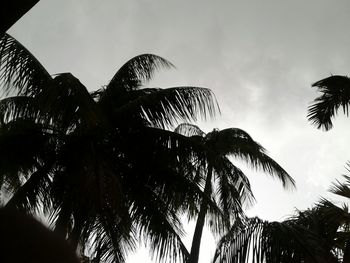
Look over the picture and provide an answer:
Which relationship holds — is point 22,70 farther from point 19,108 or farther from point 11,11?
point 11,11

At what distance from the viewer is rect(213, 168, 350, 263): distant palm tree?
5.96 meters

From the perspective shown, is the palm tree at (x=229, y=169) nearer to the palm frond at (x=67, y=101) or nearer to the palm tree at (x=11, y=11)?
the palm frond at (x=67, y=101)

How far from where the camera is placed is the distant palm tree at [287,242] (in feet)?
19.6

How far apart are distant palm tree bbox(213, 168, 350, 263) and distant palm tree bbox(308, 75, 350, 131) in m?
2.08

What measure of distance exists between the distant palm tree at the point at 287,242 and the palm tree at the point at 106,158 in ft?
7.92

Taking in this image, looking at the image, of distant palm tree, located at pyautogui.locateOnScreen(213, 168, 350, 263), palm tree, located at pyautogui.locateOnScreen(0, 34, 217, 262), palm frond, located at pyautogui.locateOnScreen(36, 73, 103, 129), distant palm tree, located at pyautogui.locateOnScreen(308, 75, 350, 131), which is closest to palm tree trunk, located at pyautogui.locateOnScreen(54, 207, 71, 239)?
palm tree, located at pyautogui.locateOnScreen(0, 34, 217, 262)

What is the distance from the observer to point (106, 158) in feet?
30.5

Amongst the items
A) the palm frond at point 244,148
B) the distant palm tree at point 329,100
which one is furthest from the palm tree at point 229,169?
the distant palm tree at point 329,100

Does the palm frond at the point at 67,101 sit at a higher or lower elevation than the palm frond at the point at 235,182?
lower

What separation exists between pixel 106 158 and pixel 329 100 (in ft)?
16.3

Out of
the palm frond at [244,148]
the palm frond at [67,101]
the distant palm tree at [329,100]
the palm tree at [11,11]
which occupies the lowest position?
the palm tree at [11,11]

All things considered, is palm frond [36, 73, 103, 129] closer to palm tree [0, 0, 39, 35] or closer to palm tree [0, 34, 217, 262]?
palm tree [0, 34, 217, 262]

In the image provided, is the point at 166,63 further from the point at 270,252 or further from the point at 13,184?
the point at 270,252

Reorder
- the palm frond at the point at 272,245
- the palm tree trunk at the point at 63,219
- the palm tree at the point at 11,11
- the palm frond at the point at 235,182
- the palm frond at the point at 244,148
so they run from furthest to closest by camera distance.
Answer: the palm frond at the point at 244,148 → the palm frond at the point at 235,182 → the palm tree trunk at the point at 63,219 → the palm frond at the point at 272,245 → the palm tree at the point at 11,11
